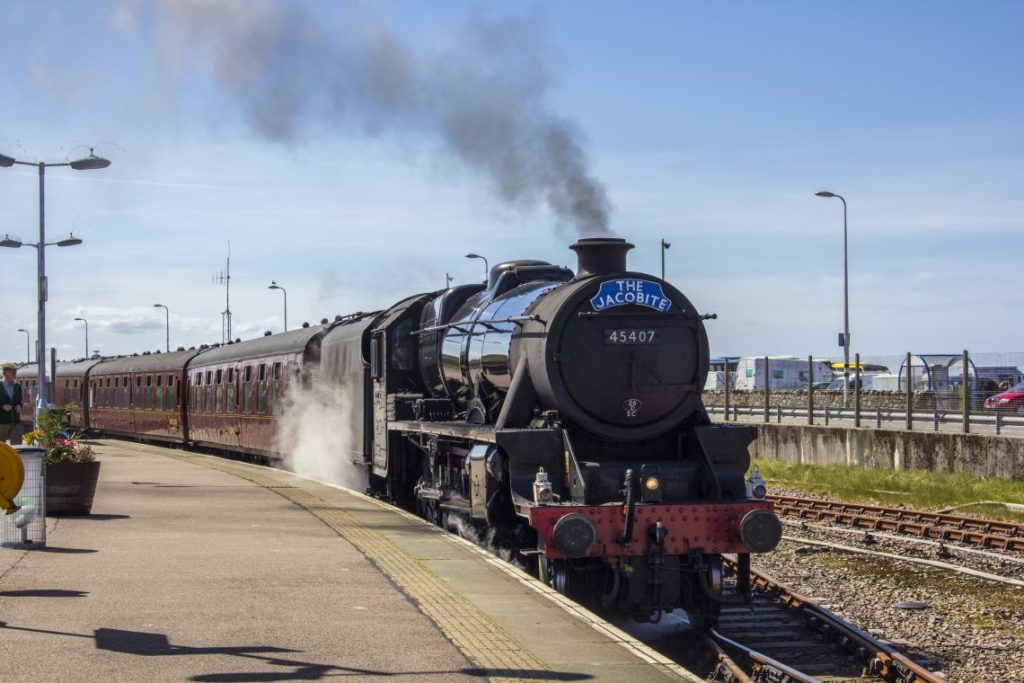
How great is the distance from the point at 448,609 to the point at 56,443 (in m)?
6.76

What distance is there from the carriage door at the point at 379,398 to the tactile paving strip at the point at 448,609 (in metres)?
1.30

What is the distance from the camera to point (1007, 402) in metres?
22.0

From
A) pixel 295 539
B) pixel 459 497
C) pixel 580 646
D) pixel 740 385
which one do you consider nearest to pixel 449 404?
pixel 459 497

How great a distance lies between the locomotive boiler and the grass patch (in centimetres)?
832

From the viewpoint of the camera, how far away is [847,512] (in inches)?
677

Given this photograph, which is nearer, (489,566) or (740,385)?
(489,566)

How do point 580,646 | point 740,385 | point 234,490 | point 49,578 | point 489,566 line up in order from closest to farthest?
1. point 580,646
2. point 49,578
3. point 489,566
4. point 234,490
5. point 740,385

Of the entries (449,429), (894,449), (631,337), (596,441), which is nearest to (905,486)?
(894,449)

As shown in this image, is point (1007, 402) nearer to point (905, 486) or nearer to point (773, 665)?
point (905, 486)

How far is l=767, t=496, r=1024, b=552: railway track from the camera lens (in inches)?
551

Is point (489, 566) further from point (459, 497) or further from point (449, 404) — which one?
point (449, 404)

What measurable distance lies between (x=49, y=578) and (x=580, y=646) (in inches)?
173

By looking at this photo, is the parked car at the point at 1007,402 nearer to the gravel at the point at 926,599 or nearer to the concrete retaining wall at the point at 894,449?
the concrete retaining wall at the point at 894,449

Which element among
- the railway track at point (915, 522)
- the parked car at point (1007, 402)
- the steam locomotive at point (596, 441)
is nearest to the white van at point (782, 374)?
the parked car at point (1007, 402)
